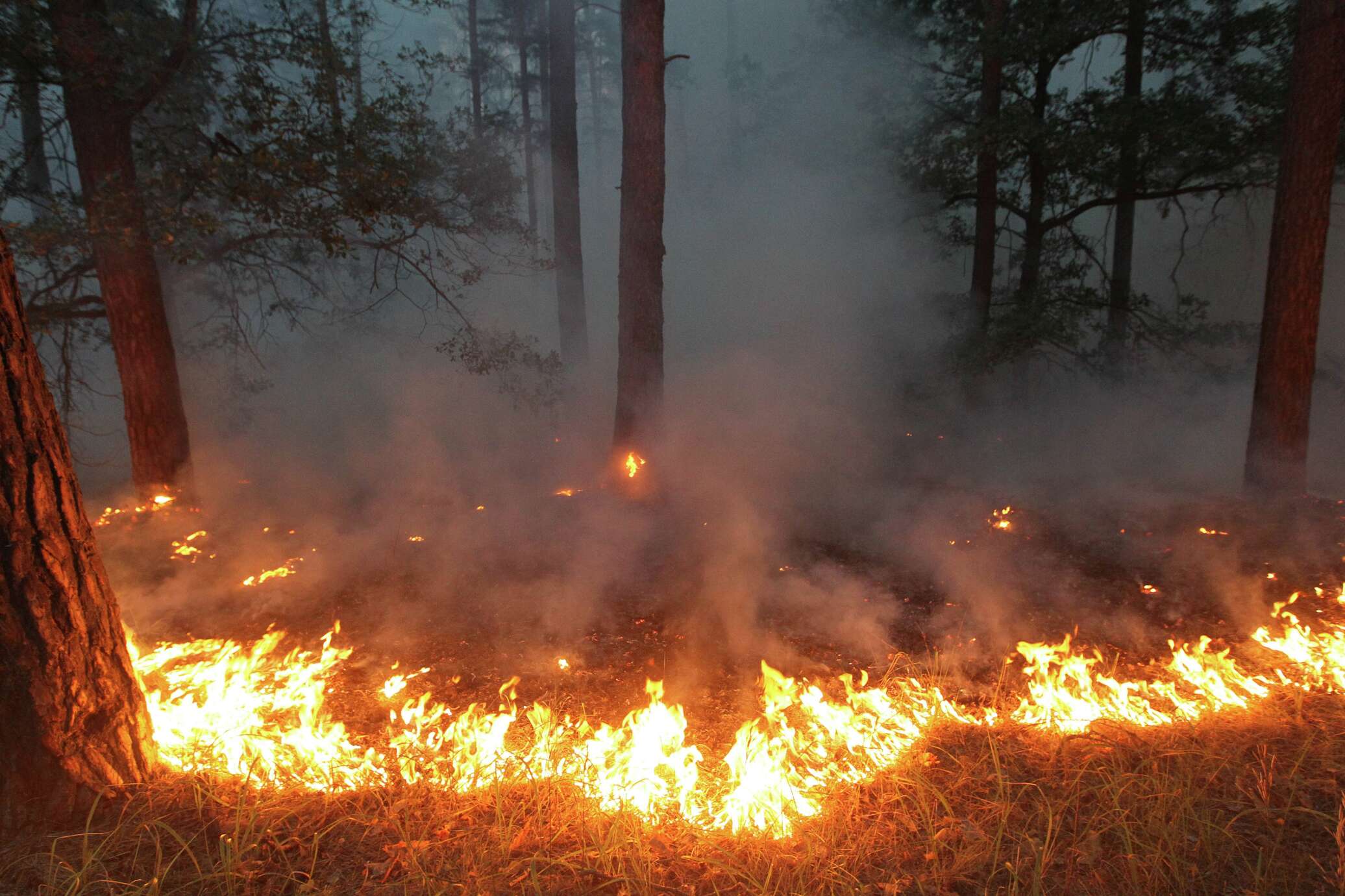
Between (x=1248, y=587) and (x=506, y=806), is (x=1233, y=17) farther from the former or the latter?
(x=506, y=806)

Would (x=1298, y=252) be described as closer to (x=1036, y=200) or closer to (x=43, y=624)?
(x=1036, y=200)

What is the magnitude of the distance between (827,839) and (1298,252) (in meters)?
6.20

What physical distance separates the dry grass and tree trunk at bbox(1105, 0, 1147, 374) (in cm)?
759

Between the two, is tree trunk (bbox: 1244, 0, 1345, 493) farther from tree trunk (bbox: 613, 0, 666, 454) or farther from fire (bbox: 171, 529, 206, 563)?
fire (bbox: 171, 529, 206, 563)

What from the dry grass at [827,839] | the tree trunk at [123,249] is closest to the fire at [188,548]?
the tree trunk at [123,249]

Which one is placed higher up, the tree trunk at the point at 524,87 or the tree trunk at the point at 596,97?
the tree trunk at the point at 596,97

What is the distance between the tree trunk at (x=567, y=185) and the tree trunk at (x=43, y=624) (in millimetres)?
8787

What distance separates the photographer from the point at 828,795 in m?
2.90

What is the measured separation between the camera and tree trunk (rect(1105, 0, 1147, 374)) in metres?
8.27

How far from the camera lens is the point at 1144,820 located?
265 cm

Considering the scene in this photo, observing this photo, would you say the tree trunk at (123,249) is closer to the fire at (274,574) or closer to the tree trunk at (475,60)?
the fire at (274,574)

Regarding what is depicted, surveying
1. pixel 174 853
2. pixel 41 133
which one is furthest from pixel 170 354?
pixel 174 853

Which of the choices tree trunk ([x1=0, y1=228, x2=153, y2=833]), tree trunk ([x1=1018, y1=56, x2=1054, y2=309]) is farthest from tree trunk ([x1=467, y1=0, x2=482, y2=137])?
tree trunk ([x1=0, y1=228, x2=153, y2=833])

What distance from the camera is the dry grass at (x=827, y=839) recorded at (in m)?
2.41
